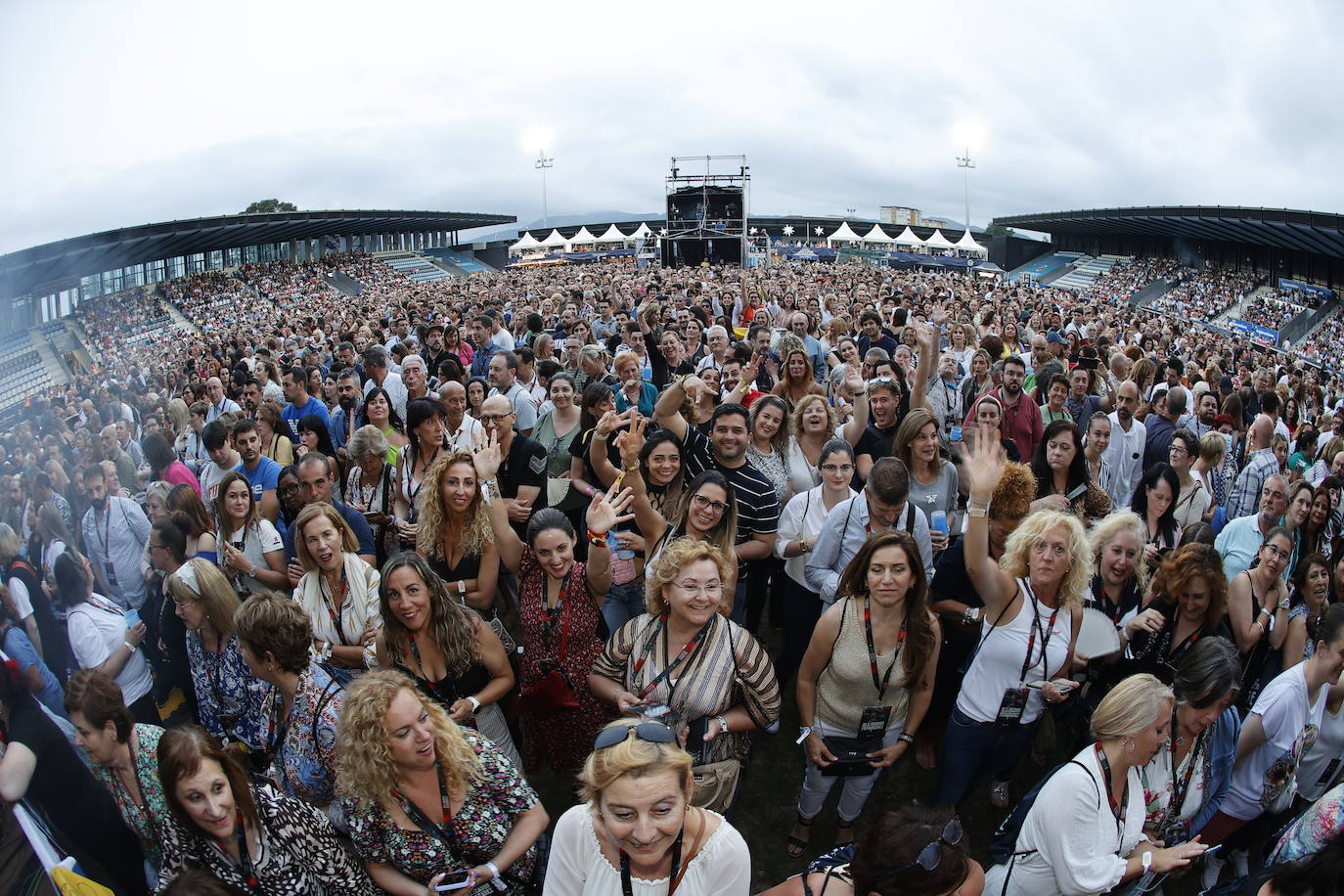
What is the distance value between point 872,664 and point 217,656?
2.67 m

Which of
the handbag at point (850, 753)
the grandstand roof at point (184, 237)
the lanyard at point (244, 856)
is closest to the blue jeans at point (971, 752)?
the handbag at point (850, 753)

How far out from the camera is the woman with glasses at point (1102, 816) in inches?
90.9

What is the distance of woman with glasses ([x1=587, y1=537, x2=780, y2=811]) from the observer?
269 centimetres

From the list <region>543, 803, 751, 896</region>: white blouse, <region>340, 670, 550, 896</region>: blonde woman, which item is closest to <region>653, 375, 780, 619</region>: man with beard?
<region>340, 670, 550, 896</region>: blonde woman

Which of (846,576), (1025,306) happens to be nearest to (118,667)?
(846,576)

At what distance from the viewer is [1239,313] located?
3130 cm

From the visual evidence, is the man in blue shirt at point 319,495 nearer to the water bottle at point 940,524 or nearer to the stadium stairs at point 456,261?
the water bottle at point 940,524

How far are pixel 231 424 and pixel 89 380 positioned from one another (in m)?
1.01

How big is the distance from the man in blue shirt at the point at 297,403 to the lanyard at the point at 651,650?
4.30m

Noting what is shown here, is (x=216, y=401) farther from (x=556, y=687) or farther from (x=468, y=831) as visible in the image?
(x=468, y=831)

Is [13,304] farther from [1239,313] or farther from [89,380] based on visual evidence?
[1239,313]

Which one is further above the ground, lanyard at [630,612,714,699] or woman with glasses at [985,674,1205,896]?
lanyard at [630,612,714,699]

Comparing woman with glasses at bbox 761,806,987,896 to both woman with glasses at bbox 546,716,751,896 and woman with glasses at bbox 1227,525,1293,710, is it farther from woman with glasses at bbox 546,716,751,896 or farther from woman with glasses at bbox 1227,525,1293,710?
woman with glasses at bbox 1227,525,1293,710

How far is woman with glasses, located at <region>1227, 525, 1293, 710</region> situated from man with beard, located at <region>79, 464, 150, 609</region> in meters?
5.07
